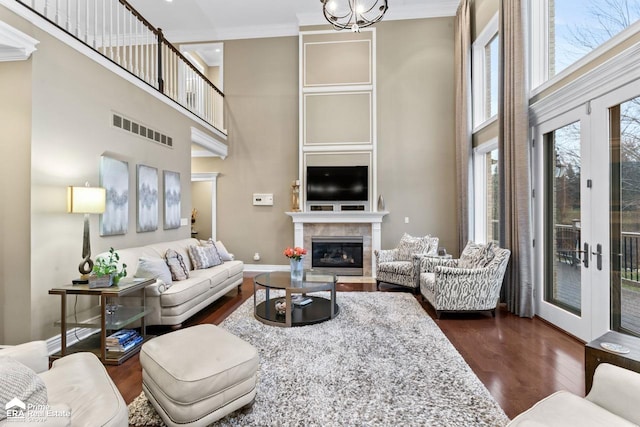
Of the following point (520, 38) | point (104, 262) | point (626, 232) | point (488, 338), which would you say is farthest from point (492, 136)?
point (104, 262)

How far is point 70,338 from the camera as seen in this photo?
310 centimetres

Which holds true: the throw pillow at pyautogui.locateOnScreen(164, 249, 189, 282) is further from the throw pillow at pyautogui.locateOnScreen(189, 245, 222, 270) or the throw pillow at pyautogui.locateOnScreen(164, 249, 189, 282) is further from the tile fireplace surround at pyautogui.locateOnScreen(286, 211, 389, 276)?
the tile fireplace surround at pyautogui.locateOnScreen(286, 211, 389, 276)

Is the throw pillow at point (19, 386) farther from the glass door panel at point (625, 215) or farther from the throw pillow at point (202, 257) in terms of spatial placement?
the glass door panel at point (625, 215)

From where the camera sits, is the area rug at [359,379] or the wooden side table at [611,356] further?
the area rug at [359,379]

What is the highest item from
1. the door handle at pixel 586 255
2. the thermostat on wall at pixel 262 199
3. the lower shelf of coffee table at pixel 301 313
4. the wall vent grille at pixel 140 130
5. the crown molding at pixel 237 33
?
the crown molding at pixel 237 33

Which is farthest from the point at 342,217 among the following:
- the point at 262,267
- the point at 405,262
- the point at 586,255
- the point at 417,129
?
the point at 586,255

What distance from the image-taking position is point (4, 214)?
9.20 ft

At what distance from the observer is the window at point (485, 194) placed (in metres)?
5.28

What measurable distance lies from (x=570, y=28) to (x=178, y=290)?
5.08 meters

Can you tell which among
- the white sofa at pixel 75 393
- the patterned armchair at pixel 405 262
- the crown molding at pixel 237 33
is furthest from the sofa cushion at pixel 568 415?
the crown molding at pixel 237 33

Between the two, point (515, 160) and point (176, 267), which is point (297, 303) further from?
point (515, 160)

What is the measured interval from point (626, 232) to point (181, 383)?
11.7 feet

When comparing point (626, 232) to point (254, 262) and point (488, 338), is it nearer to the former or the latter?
point (488, 338)

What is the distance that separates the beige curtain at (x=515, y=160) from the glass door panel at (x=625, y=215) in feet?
3.29
